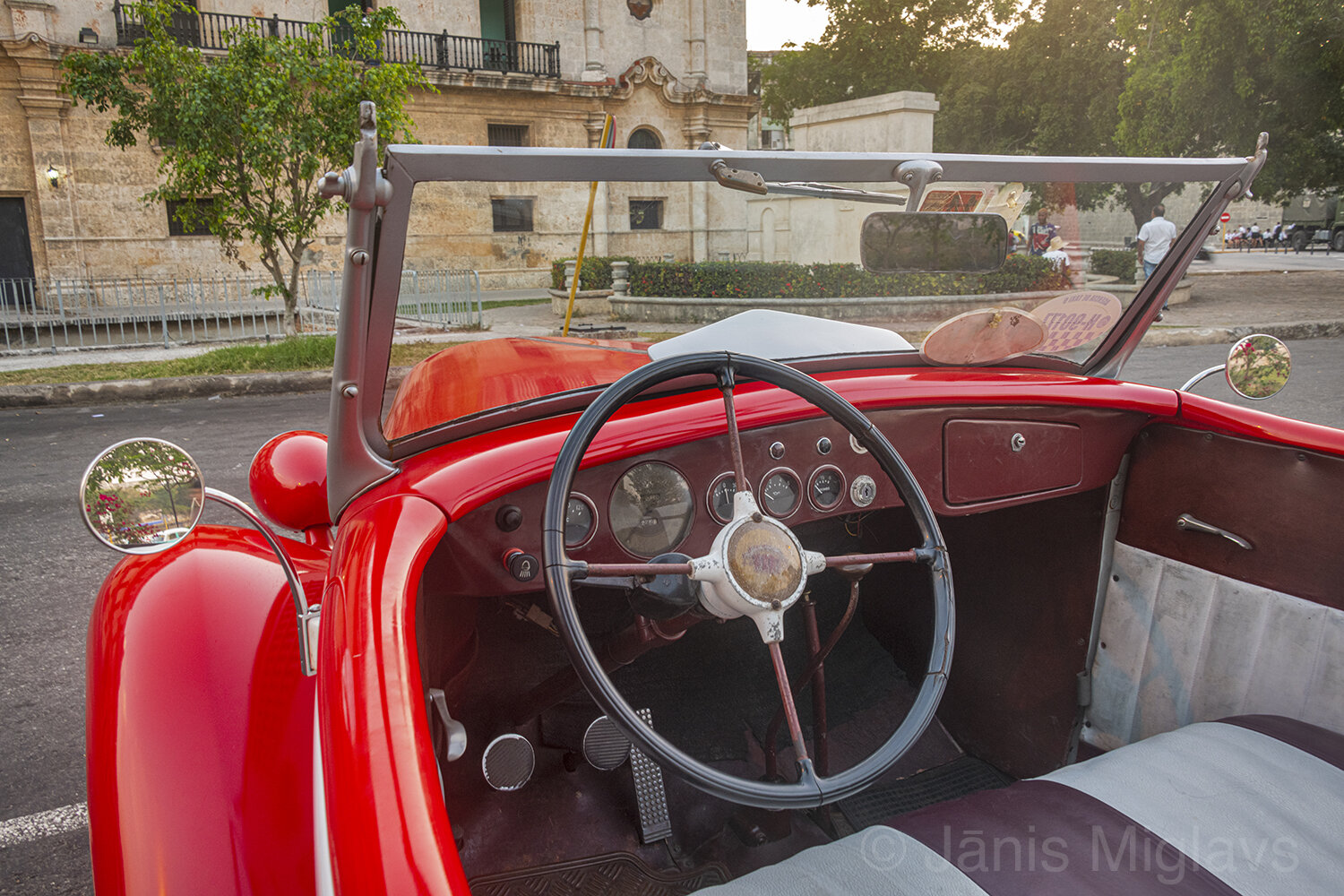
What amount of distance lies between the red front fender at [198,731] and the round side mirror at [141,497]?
30 centimetres

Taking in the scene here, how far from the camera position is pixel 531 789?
2182 mm

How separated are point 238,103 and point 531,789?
9.30m

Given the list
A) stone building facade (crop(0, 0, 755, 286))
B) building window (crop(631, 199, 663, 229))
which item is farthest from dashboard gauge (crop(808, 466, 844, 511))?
stone building facade (crop(0, 0, 755, 286))

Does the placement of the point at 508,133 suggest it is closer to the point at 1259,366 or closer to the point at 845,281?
the point at 845,281

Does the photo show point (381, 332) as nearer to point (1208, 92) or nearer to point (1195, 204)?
point (1195, 204)

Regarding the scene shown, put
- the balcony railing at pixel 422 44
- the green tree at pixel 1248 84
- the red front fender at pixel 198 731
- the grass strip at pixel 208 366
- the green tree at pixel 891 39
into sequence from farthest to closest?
the green tree at pixel 891 39
the balcony railing at pixel 422 44
the green tree at pixel 1248 84
the grass strip at pixel 208 366
the red front fender at pixel 198 731

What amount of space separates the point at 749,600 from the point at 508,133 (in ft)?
77.3

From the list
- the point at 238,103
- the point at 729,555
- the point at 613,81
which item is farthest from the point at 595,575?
the point at 613,81

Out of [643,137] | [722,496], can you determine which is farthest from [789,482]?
[643,137]

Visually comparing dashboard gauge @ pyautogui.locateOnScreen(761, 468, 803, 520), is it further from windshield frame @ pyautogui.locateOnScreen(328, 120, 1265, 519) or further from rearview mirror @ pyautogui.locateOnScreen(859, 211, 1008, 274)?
rearview mirror @ pyautogui.locateOnScreen(859, 211, 1008, 274)

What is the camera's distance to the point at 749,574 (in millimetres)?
1335

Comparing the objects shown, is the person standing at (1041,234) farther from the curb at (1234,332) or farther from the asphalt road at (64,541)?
the curb at (1234,332)

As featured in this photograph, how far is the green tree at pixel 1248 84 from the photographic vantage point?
12.6 metres

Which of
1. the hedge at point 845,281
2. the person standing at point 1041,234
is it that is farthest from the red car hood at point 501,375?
the person standing at point 1041,234
